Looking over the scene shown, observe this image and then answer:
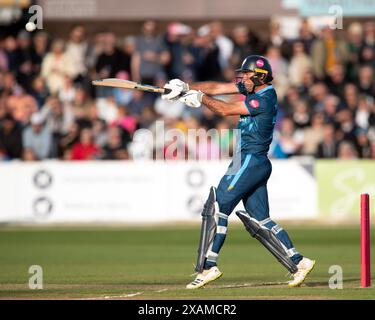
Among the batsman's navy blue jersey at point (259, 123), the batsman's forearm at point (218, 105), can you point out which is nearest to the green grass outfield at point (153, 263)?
the batsman's navy blue jersey at point (259, 123)

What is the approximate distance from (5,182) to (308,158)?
6.27 meters

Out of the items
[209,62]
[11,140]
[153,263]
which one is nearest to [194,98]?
[153,263]

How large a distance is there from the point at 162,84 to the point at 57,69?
261 cm

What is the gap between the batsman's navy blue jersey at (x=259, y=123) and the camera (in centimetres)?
1189

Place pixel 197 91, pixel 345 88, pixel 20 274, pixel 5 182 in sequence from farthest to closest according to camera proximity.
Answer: pixel 345 88
pixel 5 182
pixel 20 274
pixel 197 91

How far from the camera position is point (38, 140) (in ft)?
76.8

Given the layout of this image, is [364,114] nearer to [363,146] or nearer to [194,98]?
[363,146]

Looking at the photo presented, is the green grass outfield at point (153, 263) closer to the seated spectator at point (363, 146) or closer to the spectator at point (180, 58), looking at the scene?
the seated spectator at point (363, 146)

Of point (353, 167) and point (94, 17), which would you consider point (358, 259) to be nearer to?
point (353, 167)

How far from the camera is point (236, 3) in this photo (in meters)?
25.9

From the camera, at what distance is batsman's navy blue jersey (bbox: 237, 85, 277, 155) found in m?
11.9
